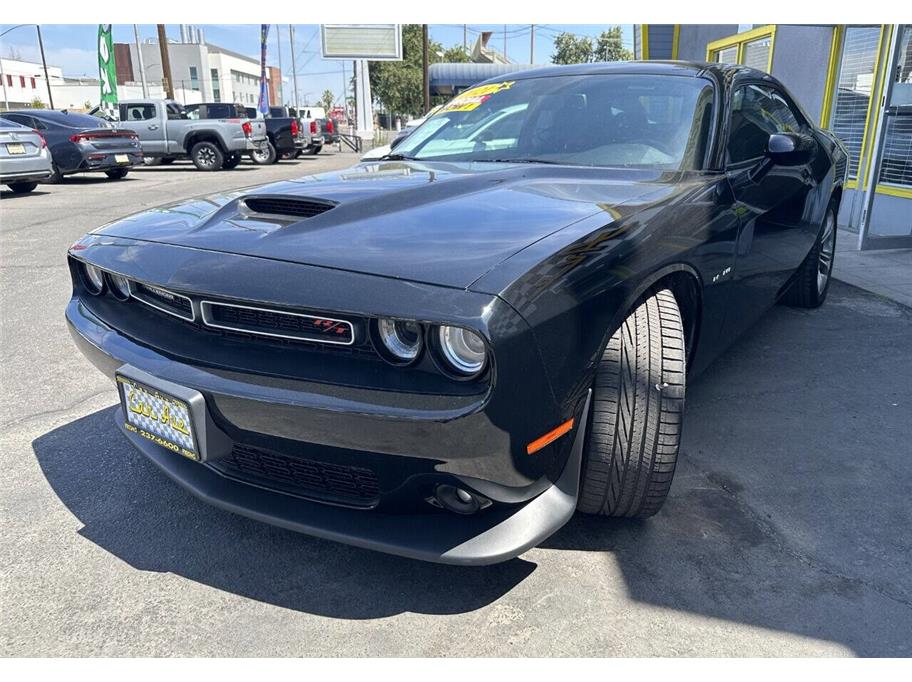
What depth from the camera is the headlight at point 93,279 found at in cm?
237

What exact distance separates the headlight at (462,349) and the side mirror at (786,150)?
6.40ft

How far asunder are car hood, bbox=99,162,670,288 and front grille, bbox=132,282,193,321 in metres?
0.15

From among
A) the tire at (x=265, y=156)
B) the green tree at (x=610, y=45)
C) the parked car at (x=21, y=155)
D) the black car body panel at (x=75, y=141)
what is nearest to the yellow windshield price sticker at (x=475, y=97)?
the parked car at (x=21, y=155)

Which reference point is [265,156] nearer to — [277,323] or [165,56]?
[165,56]

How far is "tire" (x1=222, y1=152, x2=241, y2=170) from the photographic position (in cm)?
1697

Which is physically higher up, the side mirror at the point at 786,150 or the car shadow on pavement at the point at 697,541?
the side mirror at the point at 786,150

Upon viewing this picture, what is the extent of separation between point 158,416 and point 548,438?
1.03 metres

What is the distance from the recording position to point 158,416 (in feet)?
6.20

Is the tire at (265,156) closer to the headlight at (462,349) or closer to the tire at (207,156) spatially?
the tire at (207,156)
